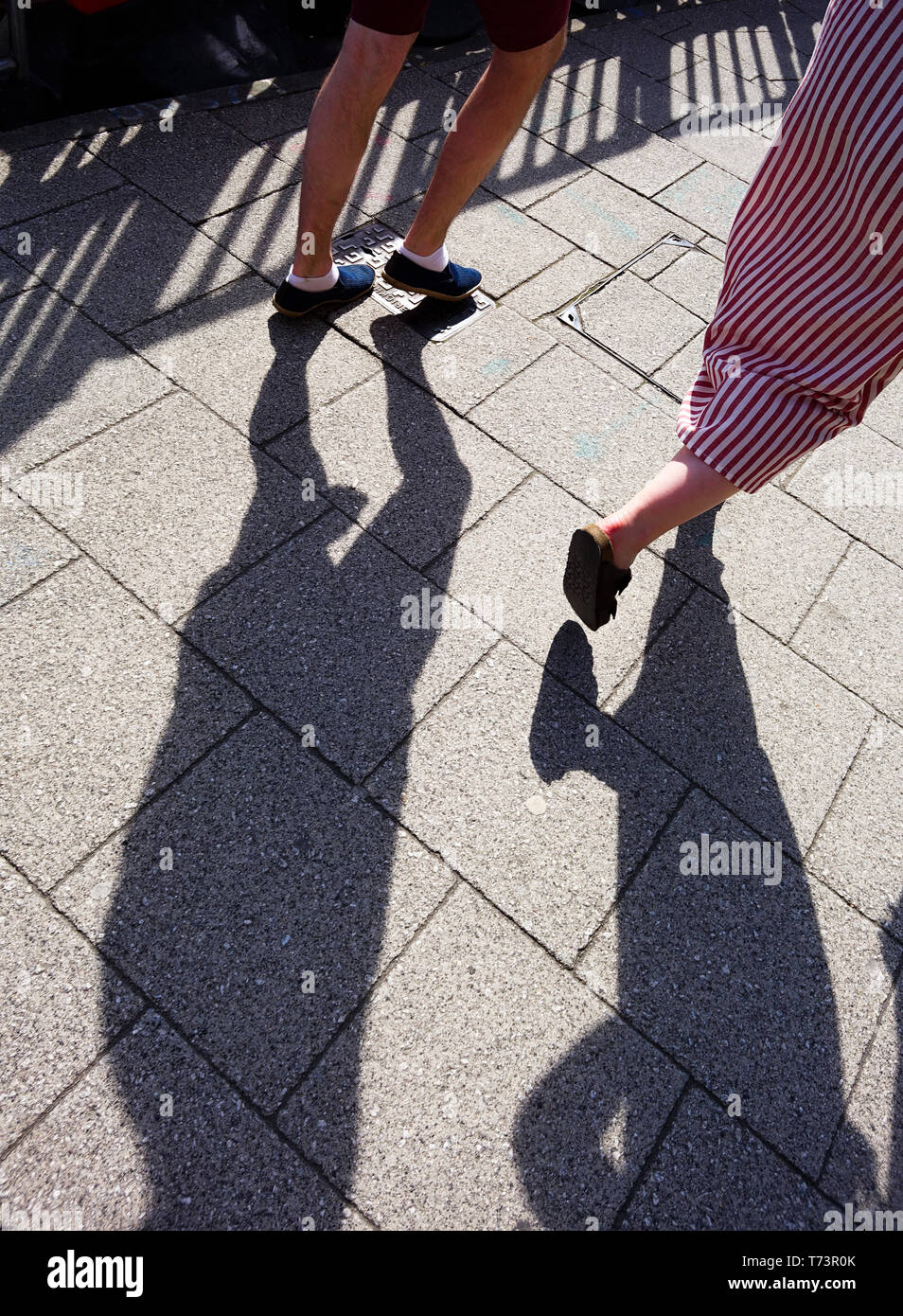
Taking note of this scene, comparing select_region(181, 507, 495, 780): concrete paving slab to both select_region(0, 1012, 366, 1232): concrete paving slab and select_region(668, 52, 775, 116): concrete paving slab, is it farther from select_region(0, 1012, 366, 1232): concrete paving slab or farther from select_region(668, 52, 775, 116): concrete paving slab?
select_region(668, 52, 775, 116): concrete paving slab

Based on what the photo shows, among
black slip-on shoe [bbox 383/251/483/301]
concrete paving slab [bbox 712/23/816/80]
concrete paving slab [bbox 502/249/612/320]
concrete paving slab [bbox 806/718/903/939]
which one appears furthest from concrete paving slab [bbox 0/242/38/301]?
concrete paving slab [bbox 712/23/816/80]

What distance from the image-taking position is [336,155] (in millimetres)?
2795

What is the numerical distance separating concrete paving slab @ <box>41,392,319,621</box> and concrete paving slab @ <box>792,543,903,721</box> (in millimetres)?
1490

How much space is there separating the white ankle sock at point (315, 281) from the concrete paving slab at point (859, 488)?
1.66 metres

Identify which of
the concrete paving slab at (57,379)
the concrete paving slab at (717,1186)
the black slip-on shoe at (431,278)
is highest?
the black slip-on shoe at (431,278)

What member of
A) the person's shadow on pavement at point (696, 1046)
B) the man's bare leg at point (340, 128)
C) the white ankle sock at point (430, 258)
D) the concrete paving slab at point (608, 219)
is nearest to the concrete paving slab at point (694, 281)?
the concrete paving slab at point (608, 219)

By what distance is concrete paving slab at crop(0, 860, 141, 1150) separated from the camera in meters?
1.69

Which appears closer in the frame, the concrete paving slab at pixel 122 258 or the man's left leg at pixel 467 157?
the man's left leg at pixel 467 157

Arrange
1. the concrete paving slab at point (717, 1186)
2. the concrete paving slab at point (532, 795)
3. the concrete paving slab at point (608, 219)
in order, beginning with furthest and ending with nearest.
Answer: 1. the concrete paving slab at point (608, 219)
2. the concrete paving slab at point (532, 795)
3. the concrete paving slab at point (717, 1186)

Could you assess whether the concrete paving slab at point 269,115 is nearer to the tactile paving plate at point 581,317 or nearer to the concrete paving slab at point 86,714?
the tactile paving plate at point 581,317

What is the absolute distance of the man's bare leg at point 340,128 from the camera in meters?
2.62

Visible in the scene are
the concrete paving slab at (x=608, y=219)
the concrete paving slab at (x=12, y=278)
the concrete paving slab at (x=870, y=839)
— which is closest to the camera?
the concrete paving slab at (x=870, y=839)

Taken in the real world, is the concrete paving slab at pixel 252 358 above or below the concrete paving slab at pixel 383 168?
below
